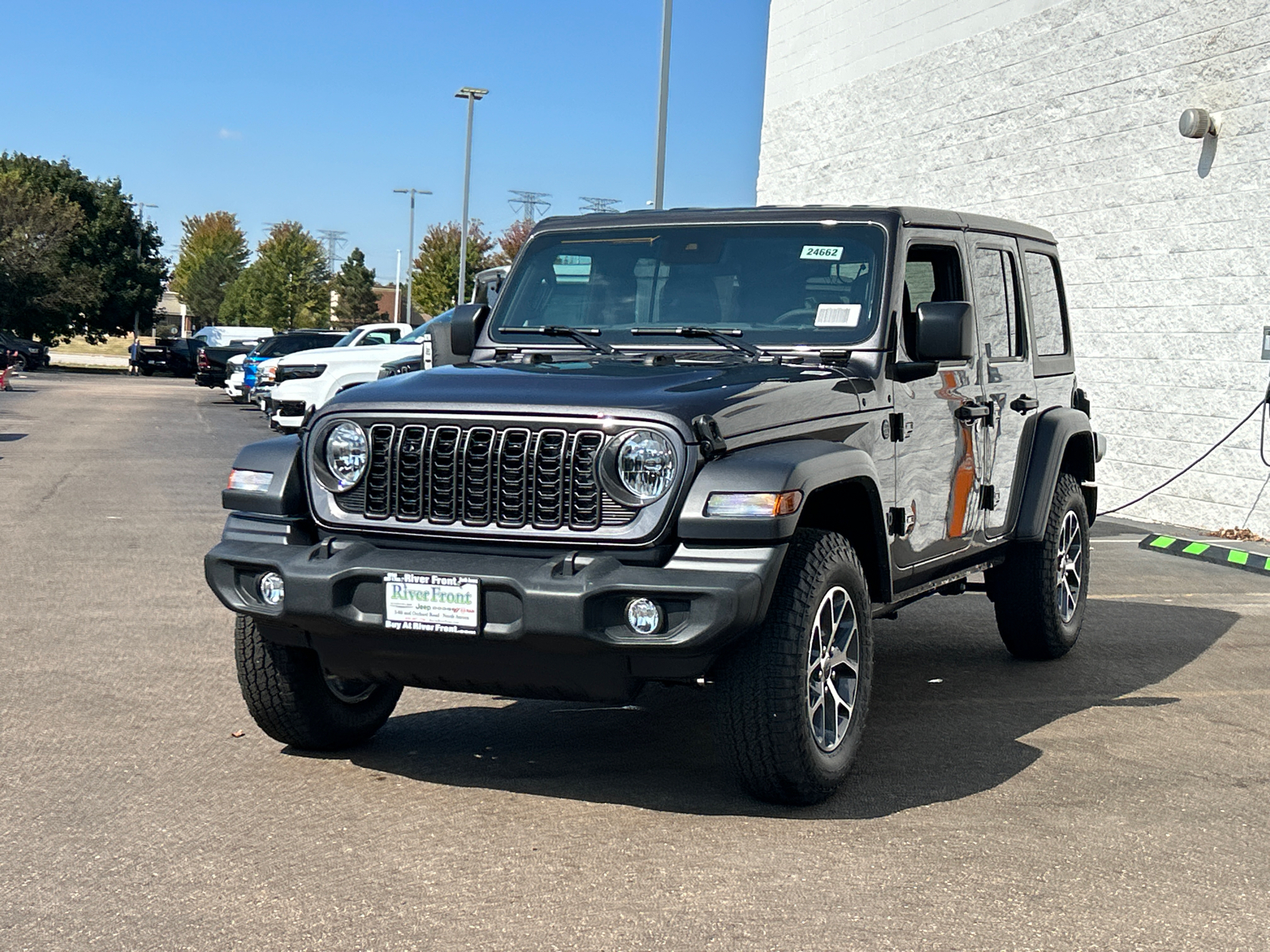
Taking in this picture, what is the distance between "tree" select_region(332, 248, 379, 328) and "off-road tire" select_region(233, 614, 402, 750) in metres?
109

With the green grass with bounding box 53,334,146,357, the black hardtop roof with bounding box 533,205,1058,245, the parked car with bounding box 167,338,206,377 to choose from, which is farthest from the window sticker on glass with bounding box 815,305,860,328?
the green grass with bounding box 53,334,146,357

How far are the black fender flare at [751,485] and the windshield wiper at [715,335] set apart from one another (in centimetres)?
91

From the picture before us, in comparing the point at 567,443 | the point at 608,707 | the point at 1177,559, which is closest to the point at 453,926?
the point at 567,443

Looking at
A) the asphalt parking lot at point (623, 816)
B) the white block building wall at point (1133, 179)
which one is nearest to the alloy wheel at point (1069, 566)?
the asphalt parking lot at point (623, 816)

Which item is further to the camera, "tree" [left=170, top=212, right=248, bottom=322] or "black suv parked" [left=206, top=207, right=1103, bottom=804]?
"tree" [left=170, top=212, right=248, bottom=322]

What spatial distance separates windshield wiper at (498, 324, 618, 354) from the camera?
5935 mm

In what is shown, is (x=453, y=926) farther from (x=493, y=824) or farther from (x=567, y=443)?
(x=567, y=443)

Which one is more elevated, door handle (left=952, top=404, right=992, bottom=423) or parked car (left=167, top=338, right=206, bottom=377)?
door handle (left=952, top=404, right=992, bottom=423)

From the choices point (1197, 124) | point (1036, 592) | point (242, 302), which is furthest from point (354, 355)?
point (242, 302)

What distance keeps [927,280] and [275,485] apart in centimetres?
285

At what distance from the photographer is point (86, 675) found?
6812 millimetres

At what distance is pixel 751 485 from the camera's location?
461cm

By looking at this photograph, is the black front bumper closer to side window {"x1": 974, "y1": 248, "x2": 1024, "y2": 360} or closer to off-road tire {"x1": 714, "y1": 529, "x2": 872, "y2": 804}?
off-road tire {"x1": 714, "y1": 529, "x2": 872, "y2": 804}

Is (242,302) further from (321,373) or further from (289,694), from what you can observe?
(289,694)
